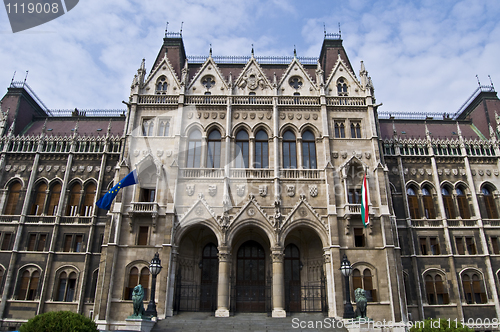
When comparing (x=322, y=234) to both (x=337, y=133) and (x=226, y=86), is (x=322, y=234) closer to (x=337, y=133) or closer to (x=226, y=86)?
(x=337, y=133)

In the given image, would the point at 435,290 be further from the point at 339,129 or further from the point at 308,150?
the point at 308,150

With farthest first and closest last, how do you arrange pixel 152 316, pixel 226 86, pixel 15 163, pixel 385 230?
pixel 15 163
pixel 226 86
pixel 385 230
pixel 152 316

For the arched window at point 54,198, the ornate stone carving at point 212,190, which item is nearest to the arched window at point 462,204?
the ornate stone carving at point 212,190

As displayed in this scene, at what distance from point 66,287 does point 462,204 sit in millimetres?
35003

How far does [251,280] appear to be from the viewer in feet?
93.8

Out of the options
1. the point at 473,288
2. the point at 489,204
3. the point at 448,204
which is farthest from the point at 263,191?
the point at 489,204

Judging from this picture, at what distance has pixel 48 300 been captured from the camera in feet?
99.1

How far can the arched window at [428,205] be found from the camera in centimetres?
3338

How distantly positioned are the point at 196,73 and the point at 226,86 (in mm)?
3386

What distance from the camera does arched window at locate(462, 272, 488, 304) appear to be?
3070cm

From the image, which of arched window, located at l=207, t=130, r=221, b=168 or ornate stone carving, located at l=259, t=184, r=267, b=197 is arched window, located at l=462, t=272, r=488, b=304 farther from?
arched window, located at l=207, t=130, r=221, b=168

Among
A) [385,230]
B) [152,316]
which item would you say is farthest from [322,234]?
[152,316]

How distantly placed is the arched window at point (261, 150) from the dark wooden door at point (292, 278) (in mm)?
6910

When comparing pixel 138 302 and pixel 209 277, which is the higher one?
pixel 209 277
